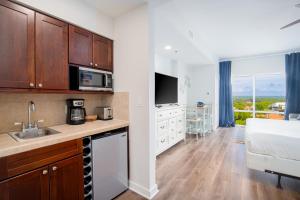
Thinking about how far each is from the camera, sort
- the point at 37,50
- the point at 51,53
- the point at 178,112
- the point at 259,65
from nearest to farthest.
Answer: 1. the point at 37,50
2. the point at 51,53
3. the point at 178,112
4. the point at 259,65

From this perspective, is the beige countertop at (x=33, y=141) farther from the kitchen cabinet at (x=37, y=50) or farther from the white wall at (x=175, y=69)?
the white wall at (x=175, y=69)

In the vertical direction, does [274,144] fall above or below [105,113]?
below

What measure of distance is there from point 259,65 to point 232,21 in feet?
11.5

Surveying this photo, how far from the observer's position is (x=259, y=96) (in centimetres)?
578

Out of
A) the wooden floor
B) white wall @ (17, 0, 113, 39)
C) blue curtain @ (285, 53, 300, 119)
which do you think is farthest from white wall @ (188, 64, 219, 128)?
white wall @ (17, 0, 113, 39)

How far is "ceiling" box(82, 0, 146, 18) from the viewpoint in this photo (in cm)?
192

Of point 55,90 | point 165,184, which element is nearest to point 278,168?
point 165,184

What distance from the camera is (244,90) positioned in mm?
5984

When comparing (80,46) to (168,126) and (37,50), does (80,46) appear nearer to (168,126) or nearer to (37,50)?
(37,50)

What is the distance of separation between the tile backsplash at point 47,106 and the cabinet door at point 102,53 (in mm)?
438

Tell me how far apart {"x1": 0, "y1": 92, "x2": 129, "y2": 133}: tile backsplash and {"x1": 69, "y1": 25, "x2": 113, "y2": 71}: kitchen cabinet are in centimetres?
50

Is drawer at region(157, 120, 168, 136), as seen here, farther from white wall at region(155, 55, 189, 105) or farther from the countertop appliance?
white wall at region(155, 55, 189, 105)

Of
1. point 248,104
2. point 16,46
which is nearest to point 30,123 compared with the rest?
point 16,46

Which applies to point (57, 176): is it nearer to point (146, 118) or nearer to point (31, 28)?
point (146, 118)
